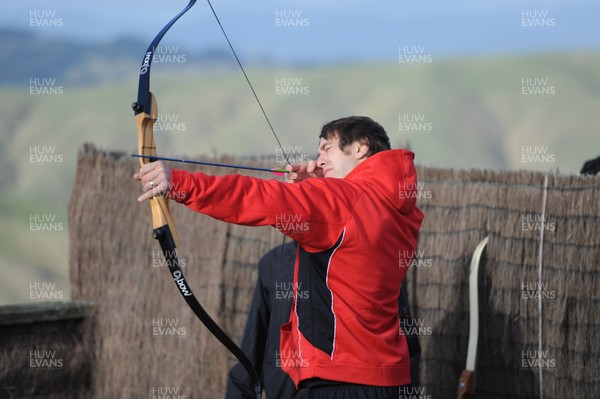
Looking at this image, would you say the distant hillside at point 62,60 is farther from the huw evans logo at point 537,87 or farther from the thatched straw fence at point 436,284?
the thatched straw fence at point 436,284

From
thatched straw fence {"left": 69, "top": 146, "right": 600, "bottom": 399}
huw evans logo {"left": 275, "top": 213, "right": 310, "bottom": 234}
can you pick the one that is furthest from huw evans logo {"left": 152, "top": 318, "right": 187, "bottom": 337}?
huw evans logo {"left": 275, "top": 213, "right": 310, "bottom": 234}

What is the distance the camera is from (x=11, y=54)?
60625 millimetres

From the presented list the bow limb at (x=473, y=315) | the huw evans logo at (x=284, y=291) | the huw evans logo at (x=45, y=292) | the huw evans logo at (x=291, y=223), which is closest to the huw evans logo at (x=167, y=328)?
the bow limb at (x=473, y=315)

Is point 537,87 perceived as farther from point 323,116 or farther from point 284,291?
point 284,291

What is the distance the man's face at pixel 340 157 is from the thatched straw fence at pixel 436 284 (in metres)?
1.73

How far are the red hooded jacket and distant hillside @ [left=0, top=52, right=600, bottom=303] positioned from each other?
2644 centimetres

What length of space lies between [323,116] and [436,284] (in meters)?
33.6

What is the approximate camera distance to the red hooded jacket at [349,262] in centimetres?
262

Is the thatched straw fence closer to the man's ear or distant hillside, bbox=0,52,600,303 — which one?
the man's ear

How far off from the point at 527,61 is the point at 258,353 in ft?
128

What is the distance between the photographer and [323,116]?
38031 mm

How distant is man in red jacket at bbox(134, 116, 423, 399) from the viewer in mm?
2584

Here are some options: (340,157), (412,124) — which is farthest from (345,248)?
(412,124)

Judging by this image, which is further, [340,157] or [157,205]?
[340,157]
